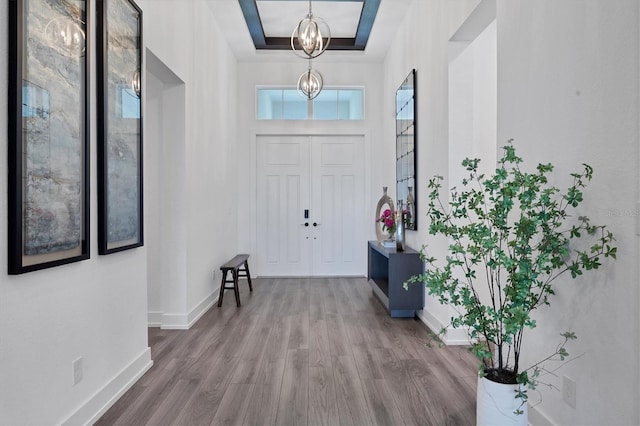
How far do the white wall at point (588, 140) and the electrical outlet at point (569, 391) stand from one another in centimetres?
3

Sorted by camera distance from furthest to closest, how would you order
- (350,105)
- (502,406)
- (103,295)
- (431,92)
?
(350,105), (431,92), (103,295), (502,406)

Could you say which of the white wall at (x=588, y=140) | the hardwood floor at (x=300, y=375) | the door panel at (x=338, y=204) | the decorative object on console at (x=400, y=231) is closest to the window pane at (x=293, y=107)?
the door panel at (x=338, y=204)

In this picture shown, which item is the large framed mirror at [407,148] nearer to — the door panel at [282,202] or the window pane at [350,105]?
the window pane at [350,105]

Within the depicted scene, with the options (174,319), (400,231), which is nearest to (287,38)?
(400,231)

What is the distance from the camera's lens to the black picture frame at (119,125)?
234cm

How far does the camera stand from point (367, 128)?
21.7 ft

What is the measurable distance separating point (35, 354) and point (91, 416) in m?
0.63

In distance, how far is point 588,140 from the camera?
173 centimetres

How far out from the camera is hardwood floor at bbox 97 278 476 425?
2.31 metres

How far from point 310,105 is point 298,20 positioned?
1452 millimetres

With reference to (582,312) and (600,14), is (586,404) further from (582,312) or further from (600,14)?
(600,14)

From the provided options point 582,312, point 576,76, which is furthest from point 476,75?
point 582,312

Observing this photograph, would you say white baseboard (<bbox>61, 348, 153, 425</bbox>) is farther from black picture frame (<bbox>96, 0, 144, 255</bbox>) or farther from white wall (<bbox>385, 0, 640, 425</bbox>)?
white wall (<bbox>385, 0, 640, 425</bbox>)

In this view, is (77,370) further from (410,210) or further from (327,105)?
(327,105)
